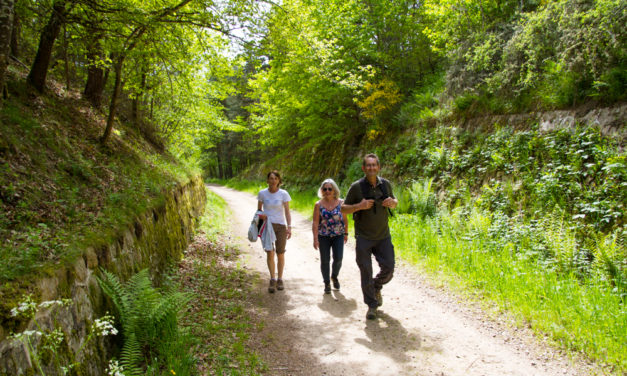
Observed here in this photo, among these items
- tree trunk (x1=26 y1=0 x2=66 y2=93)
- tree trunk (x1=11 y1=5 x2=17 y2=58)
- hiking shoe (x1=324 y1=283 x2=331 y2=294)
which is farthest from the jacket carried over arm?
tree trunk (x1=11 y1=5 x2=17 y2=58)

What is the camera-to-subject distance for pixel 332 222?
232 inches

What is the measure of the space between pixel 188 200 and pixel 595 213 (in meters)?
10.1

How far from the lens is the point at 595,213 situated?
5918 mm

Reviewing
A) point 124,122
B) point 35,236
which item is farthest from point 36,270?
point 124,122

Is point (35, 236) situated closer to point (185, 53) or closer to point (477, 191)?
point (185, 53)

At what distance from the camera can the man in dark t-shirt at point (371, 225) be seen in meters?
4.93

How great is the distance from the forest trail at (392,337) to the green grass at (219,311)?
23cm

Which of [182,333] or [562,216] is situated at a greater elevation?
[562,216]

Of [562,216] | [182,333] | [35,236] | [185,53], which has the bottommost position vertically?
[182,333]

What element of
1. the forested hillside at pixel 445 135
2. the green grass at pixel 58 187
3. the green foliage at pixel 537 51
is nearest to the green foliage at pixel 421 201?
the forested hillside at pixel 445 135

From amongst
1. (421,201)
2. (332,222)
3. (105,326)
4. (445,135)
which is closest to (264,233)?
(332,222)

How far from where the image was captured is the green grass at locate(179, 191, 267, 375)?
13.0ft

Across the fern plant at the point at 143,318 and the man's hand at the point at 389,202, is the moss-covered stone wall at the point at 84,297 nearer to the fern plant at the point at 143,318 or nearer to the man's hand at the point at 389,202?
the fern plant at the point at 143,318

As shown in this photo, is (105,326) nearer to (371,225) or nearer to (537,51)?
(371,225)
